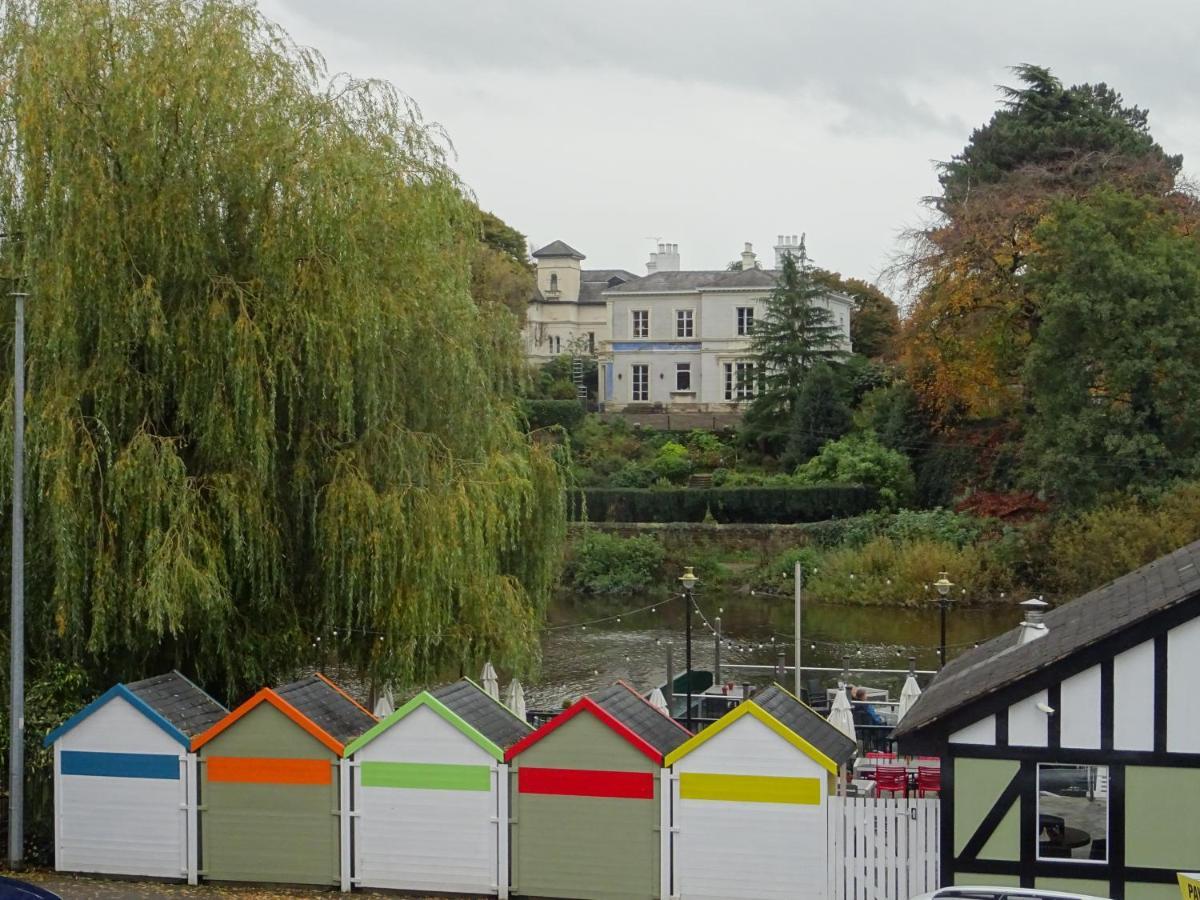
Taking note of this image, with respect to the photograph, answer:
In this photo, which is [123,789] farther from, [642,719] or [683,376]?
[683,376]

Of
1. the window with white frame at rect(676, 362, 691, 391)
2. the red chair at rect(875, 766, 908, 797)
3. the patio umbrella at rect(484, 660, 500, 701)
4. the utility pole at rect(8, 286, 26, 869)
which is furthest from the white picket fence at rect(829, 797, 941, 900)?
the window with white frame at rect(676, 362, 691, 391)

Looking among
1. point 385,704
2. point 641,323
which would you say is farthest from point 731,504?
point 385,704

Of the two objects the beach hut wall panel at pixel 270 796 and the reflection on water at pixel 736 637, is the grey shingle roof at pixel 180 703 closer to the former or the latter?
the beach hut wall panel at pixel 270 796

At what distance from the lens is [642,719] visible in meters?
14.7

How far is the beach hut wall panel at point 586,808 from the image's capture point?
549 inches

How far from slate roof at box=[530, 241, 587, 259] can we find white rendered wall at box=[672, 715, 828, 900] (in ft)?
222

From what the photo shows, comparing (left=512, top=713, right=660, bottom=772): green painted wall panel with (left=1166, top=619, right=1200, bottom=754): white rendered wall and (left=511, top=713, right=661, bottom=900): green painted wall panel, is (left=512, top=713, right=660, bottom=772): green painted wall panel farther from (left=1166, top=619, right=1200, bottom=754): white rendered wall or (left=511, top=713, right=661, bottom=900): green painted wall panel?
(left=1166, top=619, right=1200, bottom=754): white rendered wall

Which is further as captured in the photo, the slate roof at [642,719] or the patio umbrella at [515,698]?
the patio umbrella at [515,698]

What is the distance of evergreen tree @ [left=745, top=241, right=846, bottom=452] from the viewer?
5903 cm

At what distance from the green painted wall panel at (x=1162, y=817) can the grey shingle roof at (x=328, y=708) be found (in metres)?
7.14

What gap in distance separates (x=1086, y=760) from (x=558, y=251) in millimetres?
68771

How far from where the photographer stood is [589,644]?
40.0 metres

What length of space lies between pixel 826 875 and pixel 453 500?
22.3 feet

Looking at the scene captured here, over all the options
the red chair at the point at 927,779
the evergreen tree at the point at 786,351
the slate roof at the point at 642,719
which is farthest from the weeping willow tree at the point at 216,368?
the evergreen tree at the point at 786,351
